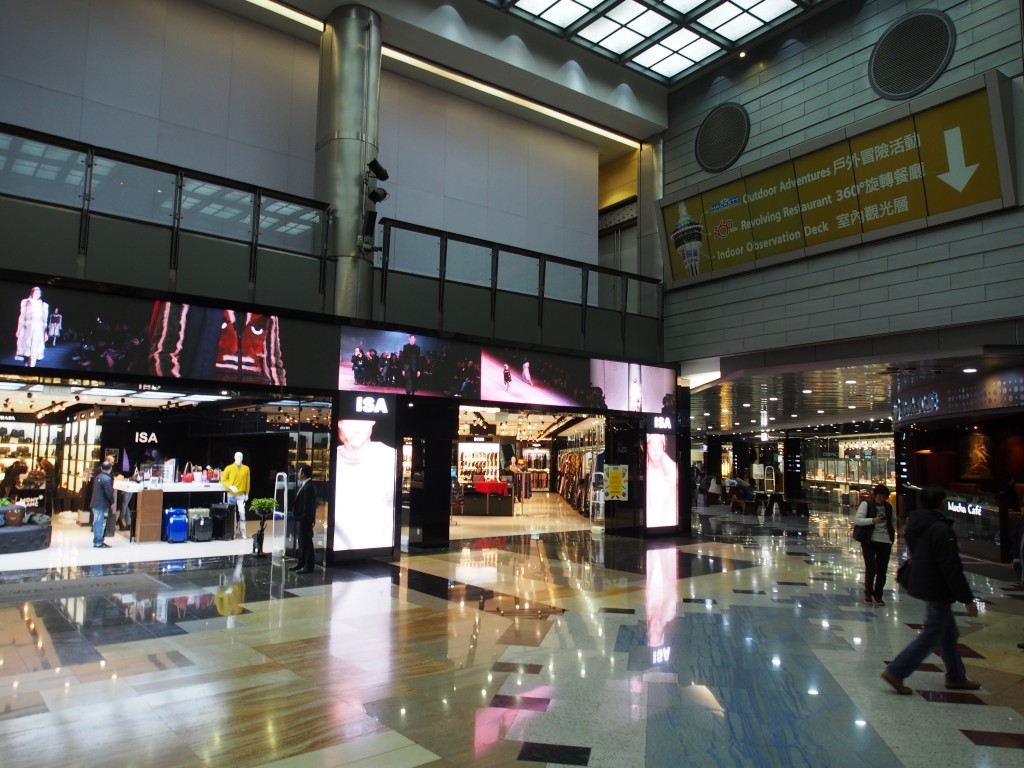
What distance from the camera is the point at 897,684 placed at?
5074mm

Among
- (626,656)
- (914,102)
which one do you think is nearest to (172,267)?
(626,656)

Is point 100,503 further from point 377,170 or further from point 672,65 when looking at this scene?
point 672,65

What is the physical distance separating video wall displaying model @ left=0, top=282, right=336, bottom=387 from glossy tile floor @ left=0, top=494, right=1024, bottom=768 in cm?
271

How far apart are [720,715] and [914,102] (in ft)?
33.3

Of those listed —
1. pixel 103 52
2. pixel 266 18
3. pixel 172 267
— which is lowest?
pixel 172 267

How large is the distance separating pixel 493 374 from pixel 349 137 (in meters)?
4.61

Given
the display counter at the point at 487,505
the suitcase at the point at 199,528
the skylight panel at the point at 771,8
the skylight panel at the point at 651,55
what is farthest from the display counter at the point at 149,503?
the skylight panel at the point at 771,8

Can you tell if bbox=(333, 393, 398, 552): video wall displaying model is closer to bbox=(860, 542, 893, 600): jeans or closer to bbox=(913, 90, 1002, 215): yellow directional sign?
bbox=(860, 542, 893, 600): jeans

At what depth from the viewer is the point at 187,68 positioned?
12062mm

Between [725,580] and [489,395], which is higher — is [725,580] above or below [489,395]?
below

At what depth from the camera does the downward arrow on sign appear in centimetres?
1052

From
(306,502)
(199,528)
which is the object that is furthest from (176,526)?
(306,502)

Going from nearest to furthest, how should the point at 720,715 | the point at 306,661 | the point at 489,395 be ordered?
the point at 720,715 → the point at 306,661 → the point at 489,395

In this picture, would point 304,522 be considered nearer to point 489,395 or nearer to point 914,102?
point 489,395
